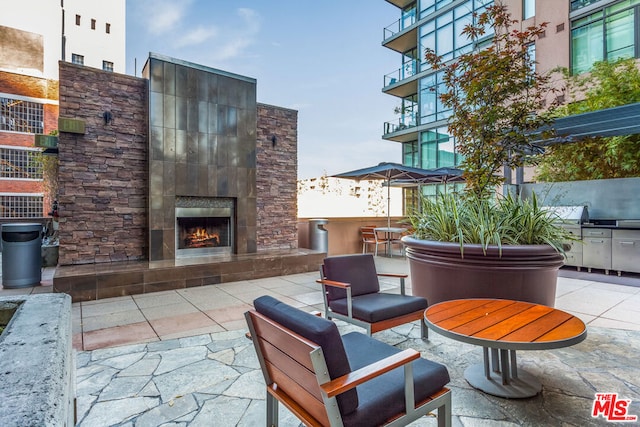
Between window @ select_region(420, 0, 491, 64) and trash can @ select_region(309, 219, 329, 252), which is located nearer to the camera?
trash can @ select_region(309, 219, 329, 252)

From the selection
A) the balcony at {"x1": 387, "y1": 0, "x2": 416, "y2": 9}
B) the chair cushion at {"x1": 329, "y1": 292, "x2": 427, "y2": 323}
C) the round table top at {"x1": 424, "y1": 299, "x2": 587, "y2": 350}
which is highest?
the balcony at {"x1": 387, "y1": 0, "x2": 416, "y2": 9}

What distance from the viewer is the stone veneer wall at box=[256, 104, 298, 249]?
24.3ft

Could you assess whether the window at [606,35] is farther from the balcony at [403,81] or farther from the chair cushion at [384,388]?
the chair cushion at [384,388]

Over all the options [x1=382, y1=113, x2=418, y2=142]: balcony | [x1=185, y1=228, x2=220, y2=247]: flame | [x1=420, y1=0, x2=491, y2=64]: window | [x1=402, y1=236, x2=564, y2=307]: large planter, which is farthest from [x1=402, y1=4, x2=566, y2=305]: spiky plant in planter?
[x1=382, y1=113, x2=418, y2=142]: balcony

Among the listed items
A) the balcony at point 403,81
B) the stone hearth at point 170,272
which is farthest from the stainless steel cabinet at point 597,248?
the balcony at point 403,81

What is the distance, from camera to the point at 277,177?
24.9ft

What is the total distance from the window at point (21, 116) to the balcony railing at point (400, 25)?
16043mm

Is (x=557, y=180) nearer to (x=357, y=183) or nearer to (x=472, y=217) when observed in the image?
(x=357, y=183)

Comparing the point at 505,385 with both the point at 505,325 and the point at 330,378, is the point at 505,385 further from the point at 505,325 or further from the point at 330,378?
the point at 330,378

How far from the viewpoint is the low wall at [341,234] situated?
27.6 feet

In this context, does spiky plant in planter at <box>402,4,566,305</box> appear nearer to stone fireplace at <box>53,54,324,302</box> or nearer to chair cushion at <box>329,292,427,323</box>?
chair cushion at <box>329,292,427,323</box>

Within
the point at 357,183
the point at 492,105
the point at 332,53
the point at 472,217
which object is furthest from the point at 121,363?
the point at 332,53

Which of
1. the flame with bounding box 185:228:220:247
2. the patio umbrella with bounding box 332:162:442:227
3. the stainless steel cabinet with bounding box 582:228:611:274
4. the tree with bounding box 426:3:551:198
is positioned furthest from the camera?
the patio umbrella with bounding box 332:162:442:227

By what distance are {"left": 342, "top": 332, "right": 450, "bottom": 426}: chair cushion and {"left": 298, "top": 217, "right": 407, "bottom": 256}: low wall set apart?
6297 mm
